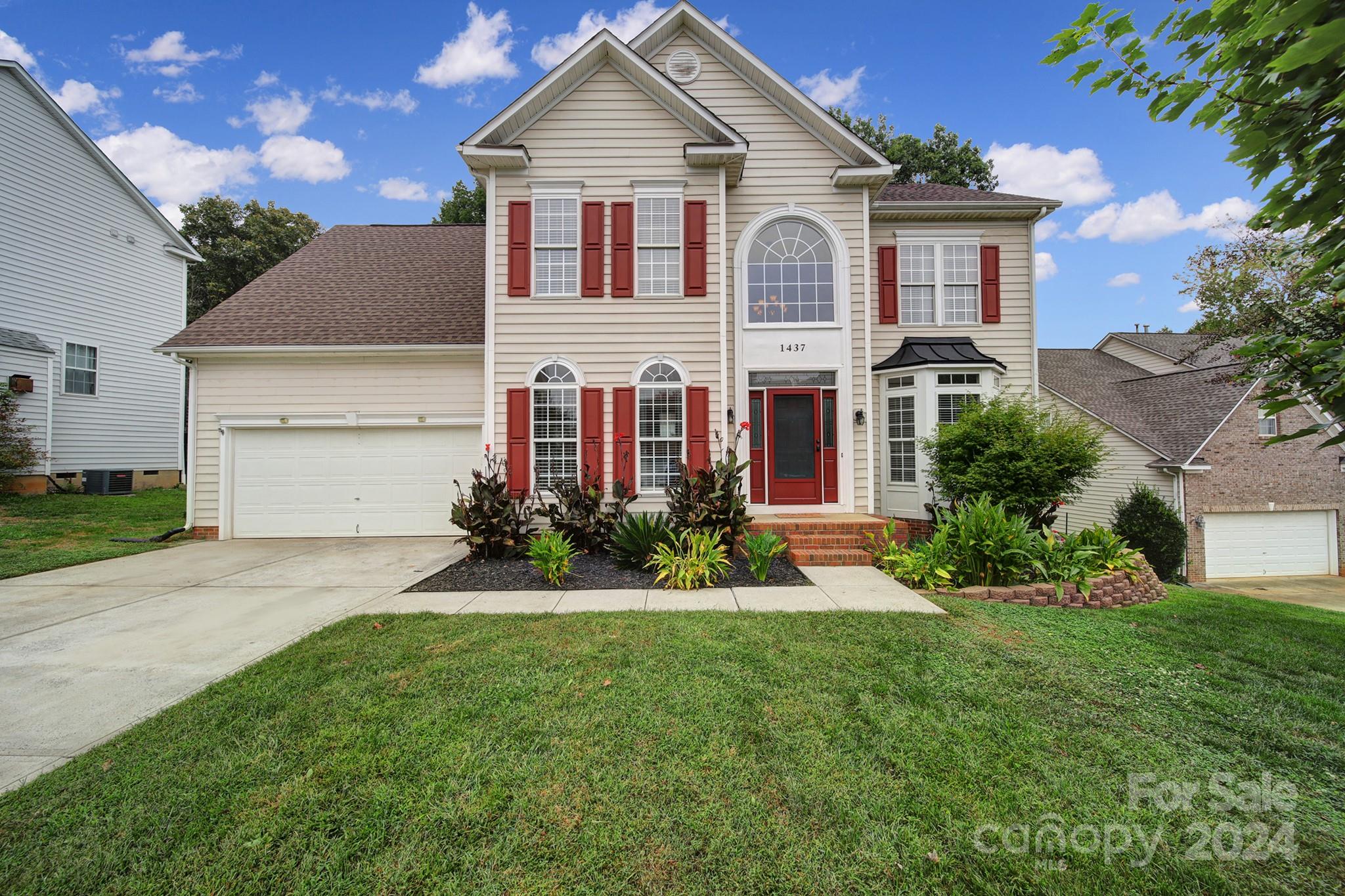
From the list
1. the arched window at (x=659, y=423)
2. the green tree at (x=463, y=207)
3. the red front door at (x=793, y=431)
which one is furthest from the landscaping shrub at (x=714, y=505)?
the green tree at (x=463, y=207)

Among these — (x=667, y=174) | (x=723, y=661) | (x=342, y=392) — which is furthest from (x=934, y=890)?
(x=342, y=392)

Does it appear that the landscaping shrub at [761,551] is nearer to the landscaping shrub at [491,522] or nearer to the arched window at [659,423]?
the arched window at [659,423]

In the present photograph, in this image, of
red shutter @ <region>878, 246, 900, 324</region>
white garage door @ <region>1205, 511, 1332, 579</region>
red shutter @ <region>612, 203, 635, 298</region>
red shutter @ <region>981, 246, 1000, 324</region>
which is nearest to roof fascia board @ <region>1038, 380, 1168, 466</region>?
white garage door @ <region>1205, 511, 1332, 579</region>

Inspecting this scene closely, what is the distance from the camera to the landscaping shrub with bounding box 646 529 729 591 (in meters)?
6.20

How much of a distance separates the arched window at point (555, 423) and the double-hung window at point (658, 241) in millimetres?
2021

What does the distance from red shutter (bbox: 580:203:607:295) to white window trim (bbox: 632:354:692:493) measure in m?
1.46

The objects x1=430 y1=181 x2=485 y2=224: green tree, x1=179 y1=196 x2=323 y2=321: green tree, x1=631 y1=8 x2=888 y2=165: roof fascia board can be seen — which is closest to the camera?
x1=631 y1=8 x2=888 y2=165: roof fascia board

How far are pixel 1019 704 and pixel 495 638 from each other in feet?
12.8

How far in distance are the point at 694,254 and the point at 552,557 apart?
5387 millimetres

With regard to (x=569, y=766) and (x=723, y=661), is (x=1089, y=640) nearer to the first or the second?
(x=723, y=661)

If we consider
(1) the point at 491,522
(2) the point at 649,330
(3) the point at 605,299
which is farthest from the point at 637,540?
(3) the point at 605,299

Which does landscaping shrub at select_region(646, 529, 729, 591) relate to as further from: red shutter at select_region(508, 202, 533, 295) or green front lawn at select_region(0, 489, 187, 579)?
green front lawn at select_region(0, 489, 187, 579)

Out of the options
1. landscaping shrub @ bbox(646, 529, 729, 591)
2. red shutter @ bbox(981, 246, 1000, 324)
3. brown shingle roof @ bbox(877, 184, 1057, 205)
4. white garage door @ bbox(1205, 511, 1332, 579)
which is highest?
brown shingle roof @ bbox(877, 184, 1057, 205)

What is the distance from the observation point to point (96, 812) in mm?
2350
